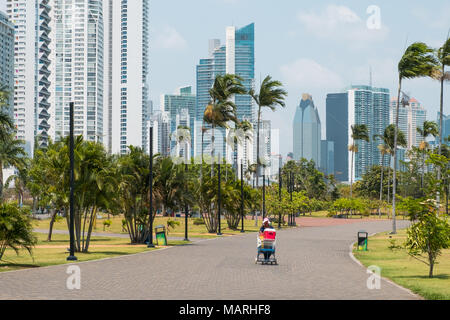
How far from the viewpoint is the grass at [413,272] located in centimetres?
1365

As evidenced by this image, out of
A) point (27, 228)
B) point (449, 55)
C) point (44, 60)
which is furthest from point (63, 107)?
point (27, 228)

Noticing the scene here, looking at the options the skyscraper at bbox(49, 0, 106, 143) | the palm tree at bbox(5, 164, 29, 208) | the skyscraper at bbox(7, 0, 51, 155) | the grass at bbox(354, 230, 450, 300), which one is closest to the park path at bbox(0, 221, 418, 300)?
the grass at bbox(354, 230, 450, 300)

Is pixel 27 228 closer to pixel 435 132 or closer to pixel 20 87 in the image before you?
pixel 435 132

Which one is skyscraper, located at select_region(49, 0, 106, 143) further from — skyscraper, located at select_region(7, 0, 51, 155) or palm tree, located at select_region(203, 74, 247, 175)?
palm tree, located at select_region(203, 74, 247, 175)

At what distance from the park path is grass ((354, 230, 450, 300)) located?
561mm

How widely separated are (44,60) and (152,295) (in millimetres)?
157774

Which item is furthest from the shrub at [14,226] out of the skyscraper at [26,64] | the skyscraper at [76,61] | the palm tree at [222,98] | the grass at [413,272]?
the skyscraper at [76,61]

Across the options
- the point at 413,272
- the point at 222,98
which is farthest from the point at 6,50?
the point at 413,272

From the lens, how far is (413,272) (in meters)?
18.6

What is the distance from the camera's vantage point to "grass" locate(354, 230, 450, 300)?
13.6 m

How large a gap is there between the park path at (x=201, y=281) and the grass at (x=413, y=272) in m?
0.56

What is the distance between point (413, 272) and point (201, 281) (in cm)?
718

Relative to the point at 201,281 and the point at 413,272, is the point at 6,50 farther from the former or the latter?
the point at 201,281
